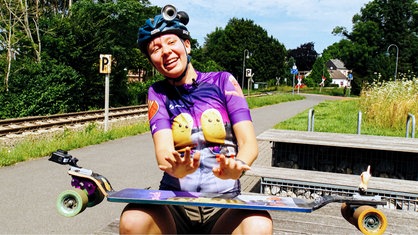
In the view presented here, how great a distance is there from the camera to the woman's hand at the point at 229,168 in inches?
65.1

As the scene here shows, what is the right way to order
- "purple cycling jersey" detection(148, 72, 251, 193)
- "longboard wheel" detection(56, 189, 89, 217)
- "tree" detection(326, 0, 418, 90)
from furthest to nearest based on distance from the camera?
"tree" detection(326, 0, 418, 90)
"purple cycling jersey" detection(148, 72, 251, 193)
"longboard wheel" detection(56, 189, 89, 217)

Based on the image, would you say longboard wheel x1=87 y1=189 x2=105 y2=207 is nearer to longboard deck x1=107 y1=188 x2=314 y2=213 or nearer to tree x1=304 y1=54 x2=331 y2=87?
longboard deck x1=107 y1=188 x2=314 y2=213

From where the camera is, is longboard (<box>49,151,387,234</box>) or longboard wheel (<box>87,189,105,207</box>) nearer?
longboard (<box>49,151,387,234</box>)

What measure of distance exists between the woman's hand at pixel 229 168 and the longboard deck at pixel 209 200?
110 mm

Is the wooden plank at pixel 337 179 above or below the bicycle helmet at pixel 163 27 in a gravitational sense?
below

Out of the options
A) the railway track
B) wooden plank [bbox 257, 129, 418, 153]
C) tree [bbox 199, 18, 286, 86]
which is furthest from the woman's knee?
tree [bbox 199, 18, 286, 86]

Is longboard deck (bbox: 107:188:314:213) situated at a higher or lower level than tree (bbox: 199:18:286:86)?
lower

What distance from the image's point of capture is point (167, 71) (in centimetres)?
225

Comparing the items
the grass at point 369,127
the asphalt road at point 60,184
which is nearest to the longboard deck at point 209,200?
the asphalt road at point 60,184

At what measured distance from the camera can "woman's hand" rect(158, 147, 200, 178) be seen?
163 centimetres

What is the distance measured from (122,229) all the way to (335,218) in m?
1.98

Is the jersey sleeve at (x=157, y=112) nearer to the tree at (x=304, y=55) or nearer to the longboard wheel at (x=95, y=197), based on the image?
the longboard wheel at (x=95, y=197)

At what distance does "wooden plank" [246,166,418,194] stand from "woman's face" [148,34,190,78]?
294cm

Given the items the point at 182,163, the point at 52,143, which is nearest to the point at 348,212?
the point at 182,163
